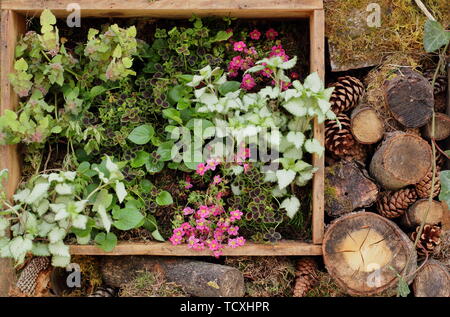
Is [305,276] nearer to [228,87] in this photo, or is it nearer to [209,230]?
[209,230]

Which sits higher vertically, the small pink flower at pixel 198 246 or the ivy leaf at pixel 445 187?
the ivy leaf at pixel 445 187

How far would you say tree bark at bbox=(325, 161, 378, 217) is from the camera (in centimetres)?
282

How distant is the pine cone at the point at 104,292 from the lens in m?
2.84

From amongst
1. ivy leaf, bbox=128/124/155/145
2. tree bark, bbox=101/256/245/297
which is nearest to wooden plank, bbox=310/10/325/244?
tree bark, bbox=101/256/245/297

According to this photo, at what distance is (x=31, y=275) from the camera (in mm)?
2738

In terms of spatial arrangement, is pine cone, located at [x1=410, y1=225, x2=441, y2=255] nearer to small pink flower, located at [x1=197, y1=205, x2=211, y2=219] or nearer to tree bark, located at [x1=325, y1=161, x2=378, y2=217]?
tree bark, located at [x1=325, y1=161, x2=378, y2=217]

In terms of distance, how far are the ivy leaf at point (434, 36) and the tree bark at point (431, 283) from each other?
1.04 m

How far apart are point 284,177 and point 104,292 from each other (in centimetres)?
104

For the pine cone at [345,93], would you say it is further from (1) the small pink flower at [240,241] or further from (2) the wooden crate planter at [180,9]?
(1) the small pink flower at [240,241]

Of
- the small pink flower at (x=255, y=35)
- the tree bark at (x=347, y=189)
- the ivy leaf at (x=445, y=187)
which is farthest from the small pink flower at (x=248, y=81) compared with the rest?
the ivy leaf at (x=445, y=187)

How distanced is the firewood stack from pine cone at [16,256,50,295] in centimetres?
133

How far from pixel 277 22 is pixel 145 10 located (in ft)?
2.33

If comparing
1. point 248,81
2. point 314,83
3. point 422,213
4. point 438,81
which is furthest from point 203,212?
point 438,81
